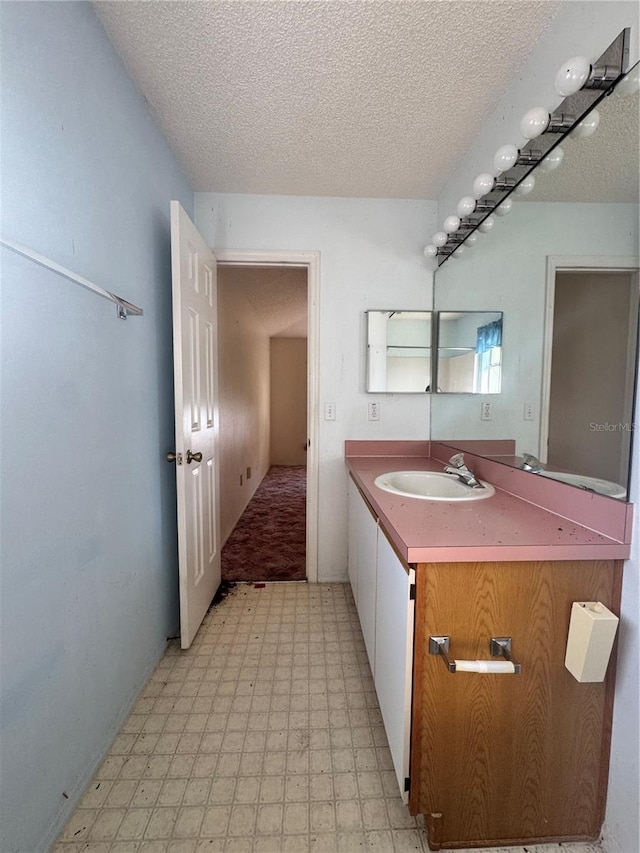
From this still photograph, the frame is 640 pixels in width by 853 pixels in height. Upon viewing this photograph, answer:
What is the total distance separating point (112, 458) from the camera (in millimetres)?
1117

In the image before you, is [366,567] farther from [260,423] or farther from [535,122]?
[260,423]

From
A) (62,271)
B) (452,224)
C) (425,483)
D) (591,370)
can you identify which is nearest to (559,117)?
(452,224)

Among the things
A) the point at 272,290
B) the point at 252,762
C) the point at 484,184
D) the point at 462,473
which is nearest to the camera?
the point at 252,762

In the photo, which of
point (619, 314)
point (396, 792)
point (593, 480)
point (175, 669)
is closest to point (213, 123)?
point (619, 314)

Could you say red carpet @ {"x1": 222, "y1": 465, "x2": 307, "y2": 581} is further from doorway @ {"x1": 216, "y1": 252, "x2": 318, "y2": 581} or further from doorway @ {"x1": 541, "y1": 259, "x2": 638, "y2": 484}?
doorway @ {"x1": 541, "y1": 259, "x2": 638, "y2": 484}

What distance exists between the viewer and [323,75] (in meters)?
1.17

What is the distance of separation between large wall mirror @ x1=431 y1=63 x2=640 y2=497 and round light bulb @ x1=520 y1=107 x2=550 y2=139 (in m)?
0.10

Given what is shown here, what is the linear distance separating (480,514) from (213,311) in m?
1.65

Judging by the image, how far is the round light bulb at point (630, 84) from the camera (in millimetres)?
A: 783

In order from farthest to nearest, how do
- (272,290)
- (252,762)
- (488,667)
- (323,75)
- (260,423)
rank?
(260,423), (272,290), (323,75), (252,762), (488,667)

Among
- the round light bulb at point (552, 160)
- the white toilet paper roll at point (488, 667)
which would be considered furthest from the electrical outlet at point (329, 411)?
the white toilet paper roll at point (488, 667)

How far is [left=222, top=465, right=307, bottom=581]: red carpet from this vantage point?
221 cm

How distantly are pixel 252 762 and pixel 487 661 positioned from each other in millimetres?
828

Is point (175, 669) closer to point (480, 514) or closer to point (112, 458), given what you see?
point (112, 458)
